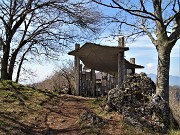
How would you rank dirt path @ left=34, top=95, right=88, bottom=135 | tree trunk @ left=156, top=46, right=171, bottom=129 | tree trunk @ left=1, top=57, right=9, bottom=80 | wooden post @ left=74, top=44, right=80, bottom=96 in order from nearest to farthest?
dirt path @ left=34, top=95, right=88, bottom=135
tree trunk @ left=156, top=46, right=171, bottom=129
wooden post @ left=74, top=44, right=80, bottom=96
tree trunk @ left=1, top=57, right=9, bottom=80

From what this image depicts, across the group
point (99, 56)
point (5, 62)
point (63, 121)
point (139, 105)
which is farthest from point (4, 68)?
point (139, 105)

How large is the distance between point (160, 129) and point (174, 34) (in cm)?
311

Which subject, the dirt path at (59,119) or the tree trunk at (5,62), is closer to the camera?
the dirt path at (59,119)

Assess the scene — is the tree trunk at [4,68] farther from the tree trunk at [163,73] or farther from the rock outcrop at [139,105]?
the tree trunk at [163,73]

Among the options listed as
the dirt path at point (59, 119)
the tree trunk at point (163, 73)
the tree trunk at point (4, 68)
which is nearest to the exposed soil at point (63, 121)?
the dirt path at point (59, 119)

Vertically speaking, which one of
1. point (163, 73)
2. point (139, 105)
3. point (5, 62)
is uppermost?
point (5, 62)

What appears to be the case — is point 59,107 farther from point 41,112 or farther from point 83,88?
point 83,88

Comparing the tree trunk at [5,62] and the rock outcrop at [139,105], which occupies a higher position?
the tree trunk at [5,62]

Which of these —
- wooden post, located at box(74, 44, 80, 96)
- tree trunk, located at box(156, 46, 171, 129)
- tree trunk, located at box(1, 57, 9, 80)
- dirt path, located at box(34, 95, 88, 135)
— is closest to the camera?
dirt path, located at box(34, 95, 88, 135)

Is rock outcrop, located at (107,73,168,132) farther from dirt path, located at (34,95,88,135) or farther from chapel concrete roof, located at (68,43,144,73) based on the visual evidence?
chapel concrete roof, located at (68,43,144,73)

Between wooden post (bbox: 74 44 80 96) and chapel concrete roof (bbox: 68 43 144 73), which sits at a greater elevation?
chapel concrete roof (bbox: 68 43 144 73)

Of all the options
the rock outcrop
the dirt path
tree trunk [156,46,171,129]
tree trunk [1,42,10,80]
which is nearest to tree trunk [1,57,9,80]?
tree trunk [1,42,10,80]

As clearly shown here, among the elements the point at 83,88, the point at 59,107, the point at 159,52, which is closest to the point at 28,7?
the point at 83,88

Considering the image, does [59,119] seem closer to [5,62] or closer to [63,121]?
[63,121]
